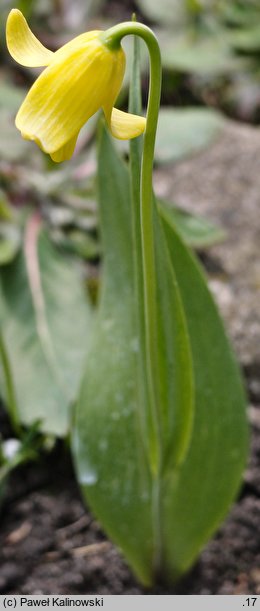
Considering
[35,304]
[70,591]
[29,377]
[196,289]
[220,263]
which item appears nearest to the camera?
[196,289]

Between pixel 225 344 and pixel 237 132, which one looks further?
pixel 237 132

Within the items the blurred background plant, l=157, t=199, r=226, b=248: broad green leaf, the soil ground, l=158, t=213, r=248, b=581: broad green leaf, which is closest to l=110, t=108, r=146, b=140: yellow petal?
l=158, t=213, r=248, b=581: broad green leaf

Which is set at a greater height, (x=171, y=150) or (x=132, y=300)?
(x=171, y=150)

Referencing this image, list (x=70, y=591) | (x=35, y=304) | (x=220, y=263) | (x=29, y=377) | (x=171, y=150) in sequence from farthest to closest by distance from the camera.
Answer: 1. (x=171, y=150)
2. (x=220, y=263)
3. (x=35, y=304)
4. (x=29, y=377)
5. (x=70, y=591)

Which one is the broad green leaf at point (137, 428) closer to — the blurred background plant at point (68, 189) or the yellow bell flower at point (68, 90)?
the blurred background plant at point (68, 189)

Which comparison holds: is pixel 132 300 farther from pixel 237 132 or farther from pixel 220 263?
pixel 237 132

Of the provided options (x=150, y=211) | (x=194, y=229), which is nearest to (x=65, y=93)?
(x=150, y=211)

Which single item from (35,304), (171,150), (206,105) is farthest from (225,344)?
(206,105)
